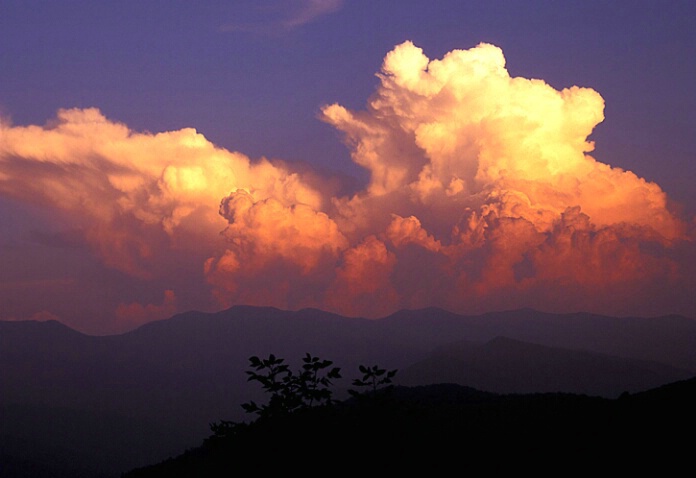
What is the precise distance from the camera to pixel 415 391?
65312mm

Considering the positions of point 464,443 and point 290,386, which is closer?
point 290,386

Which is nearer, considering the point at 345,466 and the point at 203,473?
the point at 345,466

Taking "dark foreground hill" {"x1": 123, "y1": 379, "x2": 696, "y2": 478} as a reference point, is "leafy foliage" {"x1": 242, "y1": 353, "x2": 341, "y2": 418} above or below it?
above

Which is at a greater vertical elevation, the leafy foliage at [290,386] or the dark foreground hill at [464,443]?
the leafy foliage at [290,386]

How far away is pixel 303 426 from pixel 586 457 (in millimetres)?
8240

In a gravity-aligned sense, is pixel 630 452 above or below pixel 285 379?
below

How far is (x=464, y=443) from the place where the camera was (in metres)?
23.1

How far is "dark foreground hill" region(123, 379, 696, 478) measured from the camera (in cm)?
1998

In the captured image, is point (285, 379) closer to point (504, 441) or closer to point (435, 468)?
point (435, 468)

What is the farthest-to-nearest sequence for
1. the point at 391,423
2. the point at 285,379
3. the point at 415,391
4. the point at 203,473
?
the point at 415,391
the point at 203,473
the point at 391,423
the point at 285,379

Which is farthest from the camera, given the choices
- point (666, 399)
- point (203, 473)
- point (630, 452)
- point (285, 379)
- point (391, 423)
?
point (203, 473)

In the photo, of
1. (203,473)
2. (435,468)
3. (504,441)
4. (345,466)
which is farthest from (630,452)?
(203,473)

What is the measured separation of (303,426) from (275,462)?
1.34 m

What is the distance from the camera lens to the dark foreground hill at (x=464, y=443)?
65.6ft
